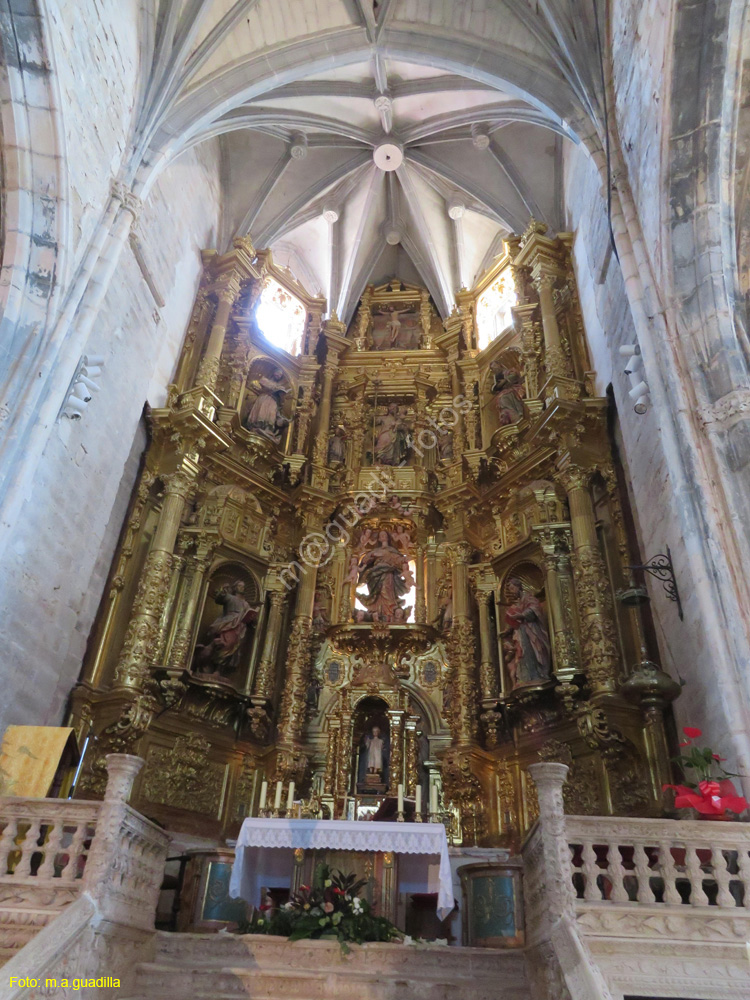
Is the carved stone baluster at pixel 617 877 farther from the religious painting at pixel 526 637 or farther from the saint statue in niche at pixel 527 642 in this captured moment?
the saint statue in niche at pixel 527 642

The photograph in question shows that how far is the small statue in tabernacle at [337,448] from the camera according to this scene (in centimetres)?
1531

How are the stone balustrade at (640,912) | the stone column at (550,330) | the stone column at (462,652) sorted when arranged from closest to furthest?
the stone balustrade at (640,912), the stone column at (462,652), the stone column at (550,330)

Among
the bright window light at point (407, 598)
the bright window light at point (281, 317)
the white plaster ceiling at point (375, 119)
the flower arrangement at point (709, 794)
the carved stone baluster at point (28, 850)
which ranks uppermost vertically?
the white plaster ceiling at point (375, 119)

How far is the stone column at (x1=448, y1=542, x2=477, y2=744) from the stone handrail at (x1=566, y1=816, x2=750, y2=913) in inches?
230

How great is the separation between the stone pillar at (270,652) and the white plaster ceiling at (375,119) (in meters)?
7.65

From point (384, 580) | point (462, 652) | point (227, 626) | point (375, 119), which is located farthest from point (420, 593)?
point (375, 119)

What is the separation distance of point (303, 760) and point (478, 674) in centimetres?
326

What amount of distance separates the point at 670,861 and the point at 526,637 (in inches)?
244

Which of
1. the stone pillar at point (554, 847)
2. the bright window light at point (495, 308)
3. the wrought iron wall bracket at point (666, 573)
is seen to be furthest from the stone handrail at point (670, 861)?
the bright window light at point (495, 308)

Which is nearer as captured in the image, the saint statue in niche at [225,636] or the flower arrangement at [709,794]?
the flower arrangement at [709,794]

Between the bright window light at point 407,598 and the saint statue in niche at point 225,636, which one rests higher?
the bright window light at point 407,598

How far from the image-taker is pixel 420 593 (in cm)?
1342

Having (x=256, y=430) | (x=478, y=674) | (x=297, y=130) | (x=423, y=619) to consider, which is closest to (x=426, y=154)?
(x=297, y=130)

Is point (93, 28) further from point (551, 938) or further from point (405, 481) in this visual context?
point (551, 938)
